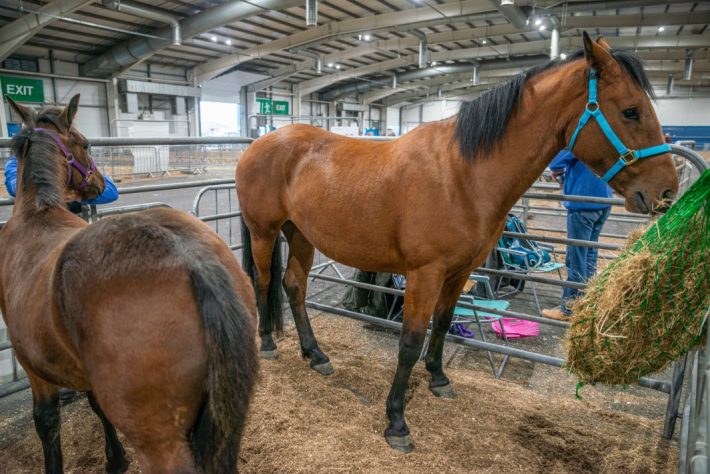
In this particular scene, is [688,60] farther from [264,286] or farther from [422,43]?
[264,286]

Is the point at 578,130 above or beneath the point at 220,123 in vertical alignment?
beneath

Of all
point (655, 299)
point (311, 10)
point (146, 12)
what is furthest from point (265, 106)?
point (655, 299)

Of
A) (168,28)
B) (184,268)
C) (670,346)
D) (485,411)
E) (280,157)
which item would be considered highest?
(168,28)

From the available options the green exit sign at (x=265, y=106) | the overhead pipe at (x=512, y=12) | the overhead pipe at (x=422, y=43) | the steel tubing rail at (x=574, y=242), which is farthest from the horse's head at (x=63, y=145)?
the green exit sign at (x=265, y=106)

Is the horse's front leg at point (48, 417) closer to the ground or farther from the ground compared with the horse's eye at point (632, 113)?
closer to the ground

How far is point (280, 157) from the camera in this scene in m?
3.22

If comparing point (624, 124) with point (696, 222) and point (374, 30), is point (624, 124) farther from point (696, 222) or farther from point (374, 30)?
point (374, 30)

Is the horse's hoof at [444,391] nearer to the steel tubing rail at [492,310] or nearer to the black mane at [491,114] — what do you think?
the steel tubing rail at [492,310]

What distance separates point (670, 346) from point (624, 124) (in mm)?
1008

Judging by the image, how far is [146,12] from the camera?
41.4 ft

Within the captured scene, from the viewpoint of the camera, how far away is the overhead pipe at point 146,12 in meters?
11.4

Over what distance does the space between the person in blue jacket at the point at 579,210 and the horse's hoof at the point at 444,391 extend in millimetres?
1426

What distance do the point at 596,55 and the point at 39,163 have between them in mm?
2596

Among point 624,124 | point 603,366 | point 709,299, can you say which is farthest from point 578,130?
point 603,366
